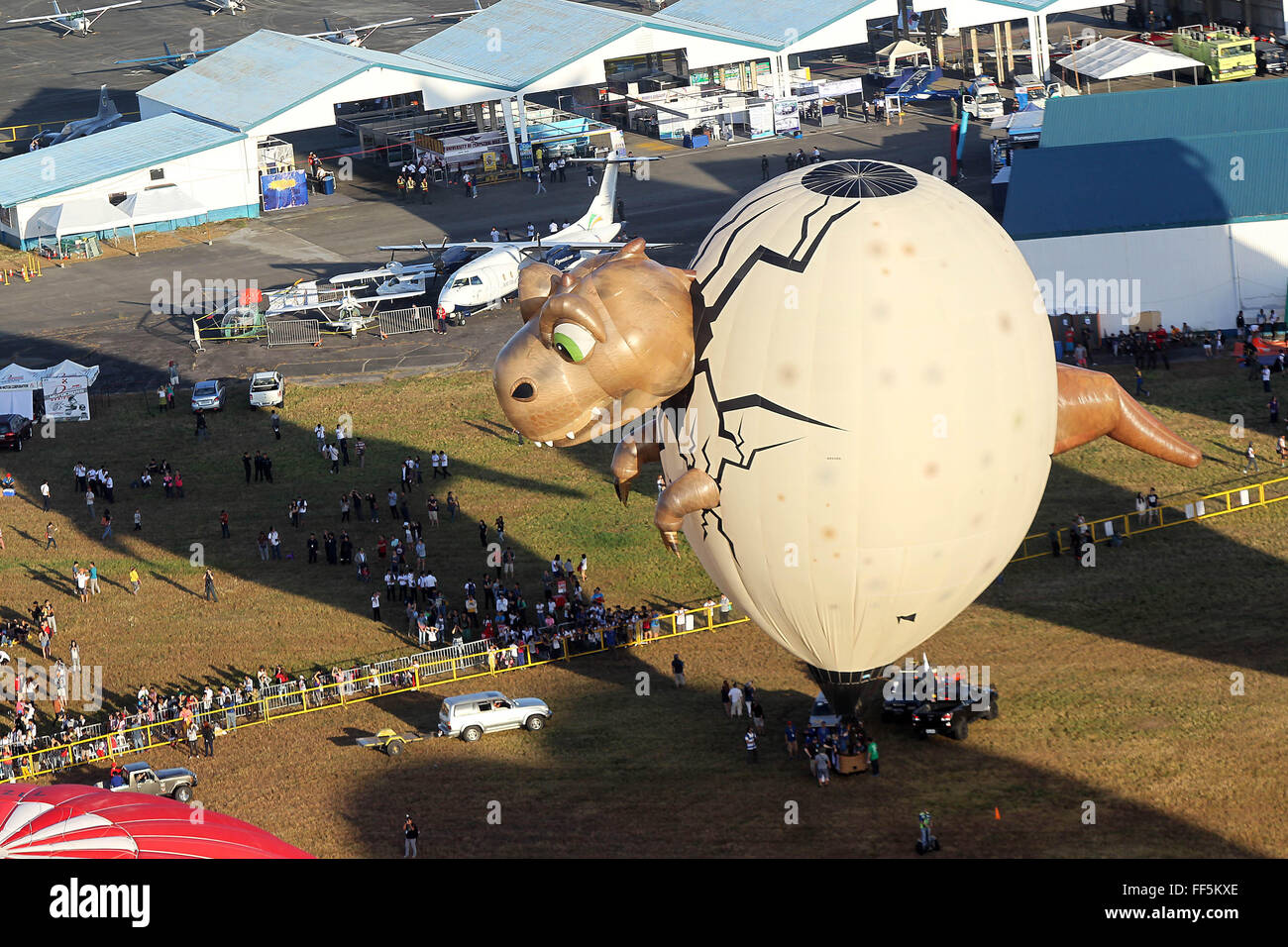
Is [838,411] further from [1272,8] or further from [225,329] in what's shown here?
[1272,8]

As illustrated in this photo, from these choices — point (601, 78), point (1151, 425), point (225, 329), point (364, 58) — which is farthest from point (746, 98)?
point (1151, 425)

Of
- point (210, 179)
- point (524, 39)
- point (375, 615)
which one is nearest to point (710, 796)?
point (375, 615)

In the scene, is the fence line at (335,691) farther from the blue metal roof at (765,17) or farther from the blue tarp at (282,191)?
the blue metal roof at (765,17)

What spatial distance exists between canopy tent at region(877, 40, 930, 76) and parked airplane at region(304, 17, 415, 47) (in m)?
36.8

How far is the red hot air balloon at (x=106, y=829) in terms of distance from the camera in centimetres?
2231

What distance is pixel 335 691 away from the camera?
146ft

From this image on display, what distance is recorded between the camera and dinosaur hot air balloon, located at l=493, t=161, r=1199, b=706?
87.8 ft

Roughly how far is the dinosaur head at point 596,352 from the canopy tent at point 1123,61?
2830 inches

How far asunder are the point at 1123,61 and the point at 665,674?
62.0 meters

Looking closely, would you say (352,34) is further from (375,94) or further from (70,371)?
(70,371)

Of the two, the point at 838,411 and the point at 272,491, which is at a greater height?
the point at 838,411

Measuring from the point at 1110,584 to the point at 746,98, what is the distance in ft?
184

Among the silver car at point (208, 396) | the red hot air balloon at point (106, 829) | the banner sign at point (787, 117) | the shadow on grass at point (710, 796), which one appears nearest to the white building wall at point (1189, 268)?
the shadow on grass at point (710, 796)
